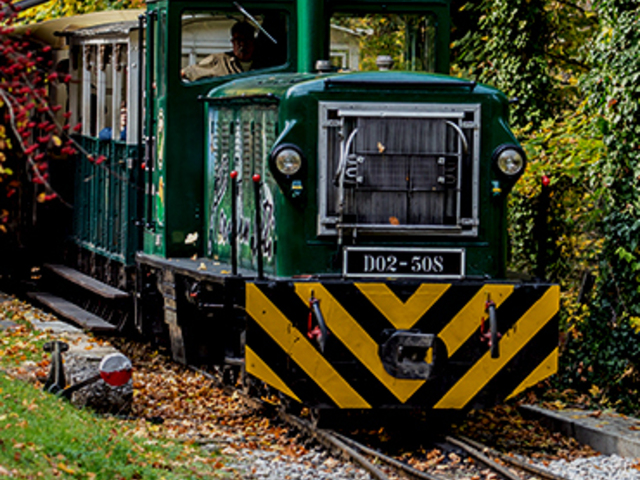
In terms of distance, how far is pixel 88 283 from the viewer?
12.0m

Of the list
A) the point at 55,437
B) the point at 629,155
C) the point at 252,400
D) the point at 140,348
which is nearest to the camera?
the point at 55,437

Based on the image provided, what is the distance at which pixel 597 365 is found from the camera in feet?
31.4

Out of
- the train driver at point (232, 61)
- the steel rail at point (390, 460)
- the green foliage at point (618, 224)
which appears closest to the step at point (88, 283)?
the train driver at point (232, 61)

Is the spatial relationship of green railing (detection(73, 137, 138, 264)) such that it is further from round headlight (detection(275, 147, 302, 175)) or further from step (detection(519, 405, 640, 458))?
step (detection(519, 405, 640, 458))

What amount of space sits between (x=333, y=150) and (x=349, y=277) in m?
0.84

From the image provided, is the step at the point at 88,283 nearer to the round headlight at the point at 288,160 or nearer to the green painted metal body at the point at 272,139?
the green painted metal body at the point at 272,139

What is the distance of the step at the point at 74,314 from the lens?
11195 millimetres

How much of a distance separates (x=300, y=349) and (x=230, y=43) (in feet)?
9.43

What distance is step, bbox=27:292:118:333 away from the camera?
11.2m

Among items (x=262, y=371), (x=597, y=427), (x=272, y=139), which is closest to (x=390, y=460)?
(x=262, y=371)

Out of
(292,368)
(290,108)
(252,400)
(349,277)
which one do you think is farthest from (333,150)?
(252,400)

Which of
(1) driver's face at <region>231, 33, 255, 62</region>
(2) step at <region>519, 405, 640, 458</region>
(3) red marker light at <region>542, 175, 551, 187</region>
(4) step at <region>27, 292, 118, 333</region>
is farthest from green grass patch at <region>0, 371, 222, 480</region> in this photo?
(4) step at <region>27, 292, 118, 333</region>

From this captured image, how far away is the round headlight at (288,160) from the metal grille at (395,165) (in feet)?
0.60

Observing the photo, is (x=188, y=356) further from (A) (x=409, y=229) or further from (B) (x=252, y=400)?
(A) (x=409, y=229)
